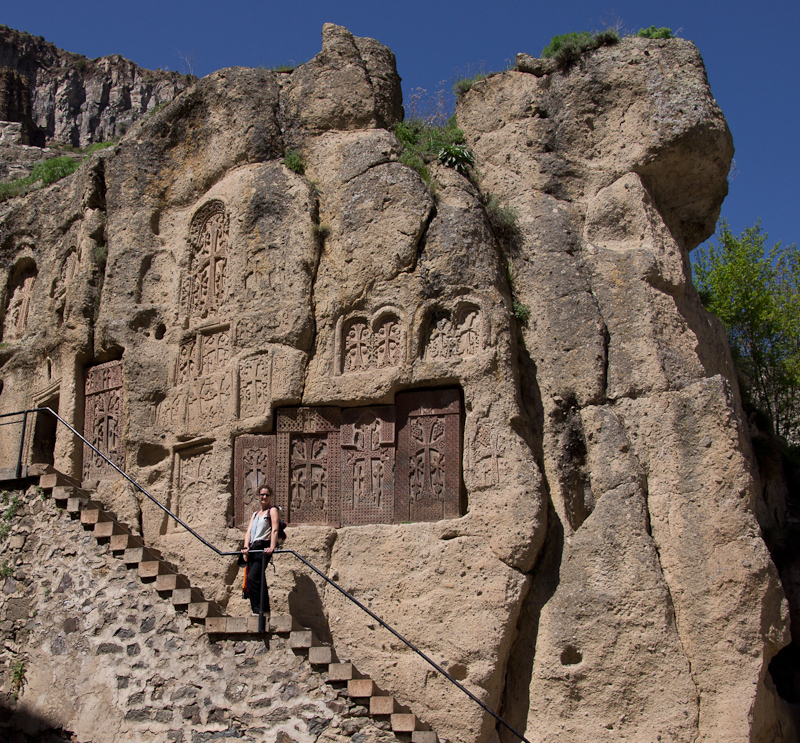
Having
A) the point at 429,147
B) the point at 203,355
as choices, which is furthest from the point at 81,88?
the point at 203,355

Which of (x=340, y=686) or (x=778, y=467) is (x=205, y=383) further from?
(x=778, y=467)

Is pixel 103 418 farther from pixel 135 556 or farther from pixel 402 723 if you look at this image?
pixel 402 723

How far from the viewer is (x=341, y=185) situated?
42.9ft

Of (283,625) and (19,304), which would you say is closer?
(283,625)

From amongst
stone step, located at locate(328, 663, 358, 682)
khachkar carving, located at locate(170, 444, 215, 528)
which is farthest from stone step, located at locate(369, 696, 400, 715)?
khachkar carving, located at locate(170, 444, 215, 528)

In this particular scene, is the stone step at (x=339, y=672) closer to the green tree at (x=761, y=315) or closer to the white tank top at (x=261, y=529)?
the white tank top at (x=261, y=529)

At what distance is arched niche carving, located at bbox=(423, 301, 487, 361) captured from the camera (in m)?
11.6

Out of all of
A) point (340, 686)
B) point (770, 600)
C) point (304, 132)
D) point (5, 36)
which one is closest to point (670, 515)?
point (770, 600)

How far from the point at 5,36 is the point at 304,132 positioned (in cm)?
3551

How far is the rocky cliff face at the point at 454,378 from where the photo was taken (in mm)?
10320

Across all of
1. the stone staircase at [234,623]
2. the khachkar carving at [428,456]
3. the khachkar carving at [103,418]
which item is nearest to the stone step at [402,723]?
the stone staircase at [234,623]

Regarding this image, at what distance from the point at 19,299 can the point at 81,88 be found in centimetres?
2967

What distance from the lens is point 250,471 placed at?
39.5 ft

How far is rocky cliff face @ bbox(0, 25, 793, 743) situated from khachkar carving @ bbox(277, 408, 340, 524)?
41 mm
